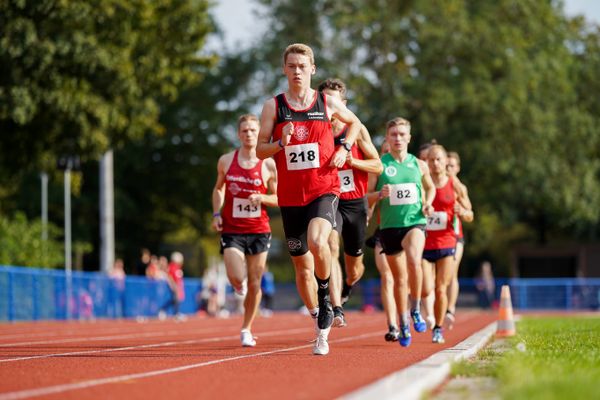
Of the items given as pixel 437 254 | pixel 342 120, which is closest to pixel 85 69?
pixel 437 254

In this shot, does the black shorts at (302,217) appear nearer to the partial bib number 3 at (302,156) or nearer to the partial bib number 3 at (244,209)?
the partial bib number 3 at (302,156)

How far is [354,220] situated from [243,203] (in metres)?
1.34

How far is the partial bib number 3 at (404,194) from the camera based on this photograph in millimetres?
12070

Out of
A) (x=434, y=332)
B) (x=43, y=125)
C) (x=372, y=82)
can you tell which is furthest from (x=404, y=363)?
(x=372, y=82)

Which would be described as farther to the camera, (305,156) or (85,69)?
(85,69)

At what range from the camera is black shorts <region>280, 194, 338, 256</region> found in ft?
32.2

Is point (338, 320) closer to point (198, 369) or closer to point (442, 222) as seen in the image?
point (198, 369)

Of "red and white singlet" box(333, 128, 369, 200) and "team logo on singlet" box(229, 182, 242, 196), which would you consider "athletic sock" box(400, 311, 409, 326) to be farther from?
"team logo on singlet" box(229, 182, 242, 196)

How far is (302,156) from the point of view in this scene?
9.77 meters

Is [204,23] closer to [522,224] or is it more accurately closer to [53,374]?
[53,374]

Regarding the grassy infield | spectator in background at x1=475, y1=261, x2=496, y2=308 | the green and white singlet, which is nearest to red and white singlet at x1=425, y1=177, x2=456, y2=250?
the green and white singlet

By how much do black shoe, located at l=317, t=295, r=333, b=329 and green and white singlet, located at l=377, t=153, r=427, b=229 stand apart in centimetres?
230

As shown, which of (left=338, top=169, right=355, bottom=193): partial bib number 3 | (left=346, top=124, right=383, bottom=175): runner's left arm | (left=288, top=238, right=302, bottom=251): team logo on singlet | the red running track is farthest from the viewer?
(left=338, top=169, right=355, bottom=193): partial bib number 3

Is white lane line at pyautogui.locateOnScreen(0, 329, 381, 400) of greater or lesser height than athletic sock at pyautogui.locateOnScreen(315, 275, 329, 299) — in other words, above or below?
below
